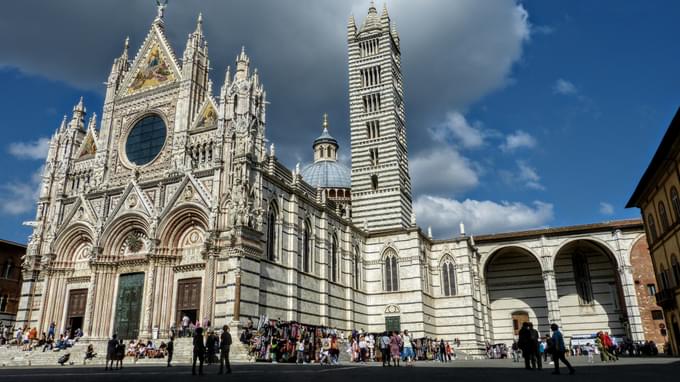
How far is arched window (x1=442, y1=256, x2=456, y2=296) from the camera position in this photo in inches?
1556

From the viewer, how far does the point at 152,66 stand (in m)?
33.5

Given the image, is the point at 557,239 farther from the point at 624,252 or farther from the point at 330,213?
the point at 330,213

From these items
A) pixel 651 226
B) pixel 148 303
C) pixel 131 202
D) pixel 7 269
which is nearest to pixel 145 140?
pixel 131 202

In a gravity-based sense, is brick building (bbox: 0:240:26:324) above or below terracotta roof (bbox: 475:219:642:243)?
below

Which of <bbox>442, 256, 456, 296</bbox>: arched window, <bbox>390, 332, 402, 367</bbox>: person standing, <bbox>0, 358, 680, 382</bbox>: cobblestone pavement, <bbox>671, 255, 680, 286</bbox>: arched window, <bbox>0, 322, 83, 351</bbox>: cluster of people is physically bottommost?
<bbox>0, 358, 680, 382</bbox>: cobblestone pavement

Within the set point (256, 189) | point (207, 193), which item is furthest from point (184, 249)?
point (256, 189)

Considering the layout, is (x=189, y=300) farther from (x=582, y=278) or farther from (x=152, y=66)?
(x=582, y=278)

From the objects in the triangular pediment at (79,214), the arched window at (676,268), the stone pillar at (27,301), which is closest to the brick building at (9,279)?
the stone pillar at (27,301)

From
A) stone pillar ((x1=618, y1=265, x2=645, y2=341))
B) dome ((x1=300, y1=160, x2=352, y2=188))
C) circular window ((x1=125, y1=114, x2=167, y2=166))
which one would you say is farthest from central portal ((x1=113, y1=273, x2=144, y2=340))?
stone pillar ((x1=618, y1=265, x2=645, y2=341))

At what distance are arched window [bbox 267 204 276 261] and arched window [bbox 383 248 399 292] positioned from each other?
12.8 meters

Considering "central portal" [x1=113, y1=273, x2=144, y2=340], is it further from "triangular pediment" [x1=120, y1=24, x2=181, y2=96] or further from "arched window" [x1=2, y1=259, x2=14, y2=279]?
"arched window" [x1=2, y1=259, x2=14, y2=279]

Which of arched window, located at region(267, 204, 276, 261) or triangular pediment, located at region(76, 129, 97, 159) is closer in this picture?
arched window, located at region(267, 204, 276, 261)

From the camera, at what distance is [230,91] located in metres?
28.7

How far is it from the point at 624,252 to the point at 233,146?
3178 centimetres
